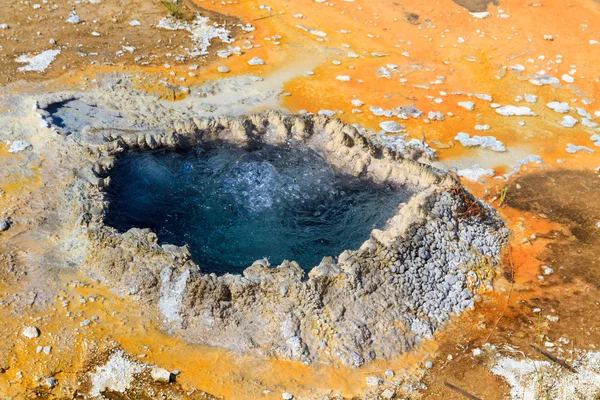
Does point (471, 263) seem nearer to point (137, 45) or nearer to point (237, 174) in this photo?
point (237, 174)

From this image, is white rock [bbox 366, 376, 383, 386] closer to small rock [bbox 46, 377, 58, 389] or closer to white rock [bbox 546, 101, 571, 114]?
small rock [bbox 46, 377, 58, 389]

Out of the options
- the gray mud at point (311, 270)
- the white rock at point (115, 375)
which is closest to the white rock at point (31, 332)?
the white rock at point (115, 375)

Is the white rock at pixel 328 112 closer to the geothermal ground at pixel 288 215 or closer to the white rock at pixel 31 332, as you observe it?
the geothermal ground at pixel 288 215

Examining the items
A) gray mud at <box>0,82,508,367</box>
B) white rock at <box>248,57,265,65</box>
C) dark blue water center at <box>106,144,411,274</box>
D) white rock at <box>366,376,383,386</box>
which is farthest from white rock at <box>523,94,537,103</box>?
white rock at <box>366,376,383,386</box>

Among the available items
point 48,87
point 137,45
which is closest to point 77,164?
point 48,87

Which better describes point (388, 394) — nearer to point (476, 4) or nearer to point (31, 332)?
point (31, 332)

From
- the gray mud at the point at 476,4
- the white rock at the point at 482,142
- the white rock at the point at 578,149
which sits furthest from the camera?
the gray mud at the point at 476,4
